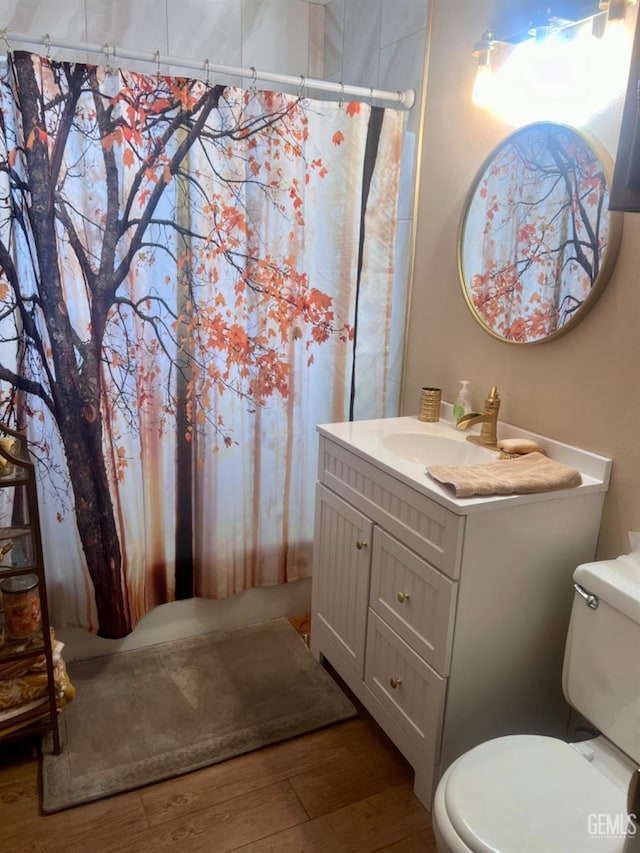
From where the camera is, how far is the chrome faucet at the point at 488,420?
5.89ft

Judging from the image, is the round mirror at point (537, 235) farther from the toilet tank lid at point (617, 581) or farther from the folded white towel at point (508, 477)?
the toilet tank lid at point (617, 581)

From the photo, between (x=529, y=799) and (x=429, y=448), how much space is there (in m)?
0.99

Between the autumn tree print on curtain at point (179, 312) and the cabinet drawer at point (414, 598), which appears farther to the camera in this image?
the autumn tree print on curtain at point (179, 312)

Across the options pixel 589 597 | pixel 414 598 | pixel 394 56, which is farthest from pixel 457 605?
pixel 394 56

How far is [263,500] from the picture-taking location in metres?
2.29

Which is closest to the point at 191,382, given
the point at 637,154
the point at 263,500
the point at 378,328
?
the point at 263,500

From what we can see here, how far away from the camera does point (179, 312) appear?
1.97 meters

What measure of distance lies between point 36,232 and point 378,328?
3.77 ft

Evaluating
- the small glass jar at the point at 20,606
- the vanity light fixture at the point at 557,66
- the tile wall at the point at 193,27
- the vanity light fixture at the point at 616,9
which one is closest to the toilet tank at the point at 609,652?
the vanity light fixture at the point at 557,66

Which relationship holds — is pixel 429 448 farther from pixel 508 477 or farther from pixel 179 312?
pixel 179 312

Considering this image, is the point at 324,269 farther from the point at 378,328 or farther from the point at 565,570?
the point at 565,570

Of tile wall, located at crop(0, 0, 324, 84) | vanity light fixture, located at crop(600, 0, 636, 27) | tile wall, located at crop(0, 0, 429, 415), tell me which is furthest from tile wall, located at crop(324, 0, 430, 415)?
vanity light fixture, located at crop(600, 0, 636, 27)

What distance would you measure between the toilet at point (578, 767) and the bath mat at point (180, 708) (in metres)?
0.78

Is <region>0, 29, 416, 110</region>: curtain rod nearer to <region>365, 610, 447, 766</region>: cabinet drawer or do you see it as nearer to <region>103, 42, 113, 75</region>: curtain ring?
<region>103, 42, 113, 75</region>: curtain ring
